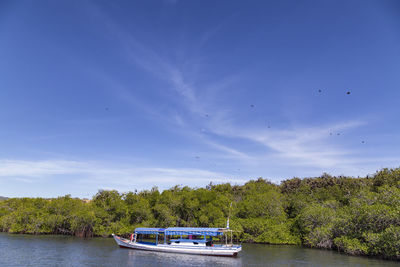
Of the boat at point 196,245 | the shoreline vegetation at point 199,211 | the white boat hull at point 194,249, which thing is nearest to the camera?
the white boat hull at point 194,249

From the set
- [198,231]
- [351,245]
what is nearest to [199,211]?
[198,231]

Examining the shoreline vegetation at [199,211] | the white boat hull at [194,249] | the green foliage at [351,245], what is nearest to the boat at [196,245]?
the white boat hull at [194,249]

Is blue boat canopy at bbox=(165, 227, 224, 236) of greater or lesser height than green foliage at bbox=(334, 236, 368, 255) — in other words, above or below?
above

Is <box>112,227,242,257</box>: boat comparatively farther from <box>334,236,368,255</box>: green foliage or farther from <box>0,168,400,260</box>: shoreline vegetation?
<box>0,168,400,260</box>: shoreline vegetation

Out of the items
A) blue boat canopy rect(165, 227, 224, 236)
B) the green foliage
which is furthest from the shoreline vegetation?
blue boat canopy rect(165, 227, 224, 236)

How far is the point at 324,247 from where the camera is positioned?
4984 cm

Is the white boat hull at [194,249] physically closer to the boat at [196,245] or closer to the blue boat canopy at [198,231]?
the boat at [196,245]

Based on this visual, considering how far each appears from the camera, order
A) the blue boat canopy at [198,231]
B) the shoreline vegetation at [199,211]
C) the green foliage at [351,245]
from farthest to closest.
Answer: the shoreline vegetation at [199,211] → the blue boat canopy at [198,231] → the green foliage at [351,245]

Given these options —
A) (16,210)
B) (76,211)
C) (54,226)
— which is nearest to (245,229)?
(76,211)

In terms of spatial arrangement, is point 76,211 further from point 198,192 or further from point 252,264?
point 252,264


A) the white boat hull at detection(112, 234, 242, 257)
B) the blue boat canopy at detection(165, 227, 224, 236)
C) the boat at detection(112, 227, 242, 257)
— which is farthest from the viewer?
the blue boat canopy at detection(165, 227, 224, 236)

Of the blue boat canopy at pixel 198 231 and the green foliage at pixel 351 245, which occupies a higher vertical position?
the blue boat canopy at pixel 198 231

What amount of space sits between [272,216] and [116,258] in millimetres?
40821

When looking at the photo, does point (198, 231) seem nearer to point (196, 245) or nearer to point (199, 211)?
point (196, 245)
